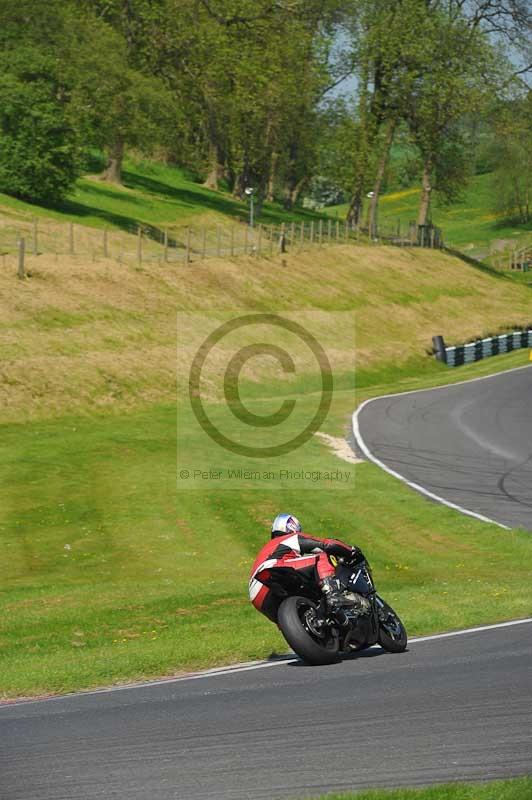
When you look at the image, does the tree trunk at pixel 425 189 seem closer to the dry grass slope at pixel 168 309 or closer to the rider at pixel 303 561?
the dry grass slope at pixel 168 309

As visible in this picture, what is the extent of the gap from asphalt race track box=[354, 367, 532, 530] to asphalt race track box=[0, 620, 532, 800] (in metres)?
14.4

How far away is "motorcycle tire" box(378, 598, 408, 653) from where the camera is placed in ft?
42.7

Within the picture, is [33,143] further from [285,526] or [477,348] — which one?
[285,526]

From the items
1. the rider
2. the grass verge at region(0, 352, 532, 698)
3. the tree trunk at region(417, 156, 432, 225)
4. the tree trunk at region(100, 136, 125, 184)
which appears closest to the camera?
the rider

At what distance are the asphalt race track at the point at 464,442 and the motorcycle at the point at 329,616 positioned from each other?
1264cm

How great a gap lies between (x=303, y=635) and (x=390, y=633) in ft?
A: 4.77

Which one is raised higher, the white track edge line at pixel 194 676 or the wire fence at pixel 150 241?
the wire fence at pixel 150 241

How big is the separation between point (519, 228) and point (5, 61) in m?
91.7

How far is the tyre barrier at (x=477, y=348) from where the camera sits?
61.1 meters

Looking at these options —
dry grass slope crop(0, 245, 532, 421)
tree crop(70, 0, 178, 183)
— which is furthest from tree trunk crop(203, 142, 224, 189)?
dry grass slope crop(0, 245, 532, 421)

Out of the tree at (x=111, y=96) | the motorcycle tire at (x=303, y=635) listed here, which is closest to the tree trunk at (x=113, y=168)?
the tree at (x=111, y=96)

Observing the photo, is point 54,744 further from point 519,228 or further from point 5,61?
point 519,228

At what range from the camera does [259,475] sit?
31109 millimetres

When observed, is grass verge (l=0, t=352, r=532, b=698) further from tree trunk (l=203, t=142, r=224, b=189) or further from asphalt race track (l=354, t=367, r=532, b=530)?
tree trunk (l=203, t=142, r=224, b=189)
